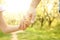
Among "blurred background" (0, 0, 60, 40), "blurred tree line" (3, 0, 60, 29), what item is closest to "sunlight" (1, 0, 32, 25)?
"blurred background" (0, 0, 60, 40)

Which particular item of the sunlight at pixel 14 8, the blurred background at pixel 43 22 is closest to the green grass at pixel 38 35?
the blurred background at pixel 43 22

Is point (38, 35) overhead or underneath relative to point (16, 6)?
underneath

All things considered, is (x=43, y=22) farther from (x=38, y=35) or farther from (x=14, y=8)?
(x=14, y=8)

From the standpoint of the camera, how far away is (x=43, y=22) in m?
1.86

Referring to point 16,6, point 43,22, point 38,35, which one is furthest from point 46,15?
point 16,6

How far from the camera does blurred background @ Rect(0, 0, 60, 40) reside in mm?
1839

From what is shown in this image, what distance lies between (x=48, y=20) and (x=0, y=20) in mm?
510

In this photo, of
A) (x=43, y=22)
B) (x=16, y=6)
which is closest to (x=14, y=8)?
(x=16, y=6)

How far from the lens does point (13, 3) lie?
6.03ft

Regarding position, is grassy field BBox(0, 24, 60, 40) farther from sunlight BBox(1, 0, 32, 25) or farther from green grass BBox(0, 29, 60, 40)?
sunlight BBox(1, 0, 32, 25)

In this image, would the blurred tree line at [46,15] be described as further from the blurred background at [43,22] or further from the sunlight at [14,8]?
the sunlight at [14,8]

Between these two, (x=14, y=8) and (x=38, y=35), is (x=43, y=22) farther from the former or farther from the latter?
(x=14, y=8)

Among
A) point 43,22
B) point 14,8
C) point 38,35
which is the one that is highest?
point 14,8

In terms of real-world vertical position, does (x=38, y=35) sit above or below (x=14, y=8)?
below
